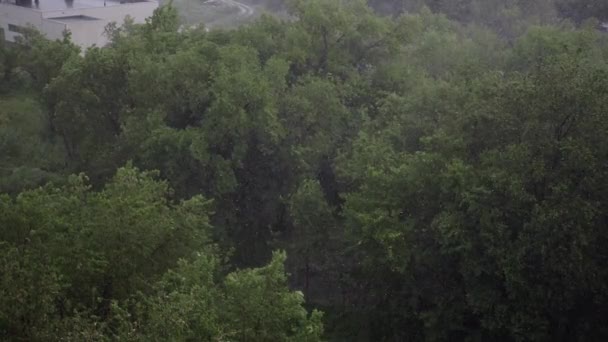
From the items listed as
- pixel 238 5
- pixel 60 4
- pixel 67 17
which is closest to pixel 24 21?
pixel 67 17

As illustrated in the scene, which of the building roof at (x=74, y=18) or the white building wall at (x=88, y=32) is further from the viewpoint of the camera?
the building roof at (x=74, y=18)

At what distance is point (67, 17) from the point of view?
4397cm

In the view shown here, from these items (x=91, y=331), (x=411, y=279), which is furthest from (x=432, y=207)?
(x=91, y=331)

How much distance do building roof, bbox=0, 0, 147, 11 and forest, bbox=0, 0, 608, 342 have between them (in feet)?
49.3

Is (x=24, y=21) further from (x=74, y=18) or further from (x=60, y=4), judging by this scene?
(x=60, y=4)

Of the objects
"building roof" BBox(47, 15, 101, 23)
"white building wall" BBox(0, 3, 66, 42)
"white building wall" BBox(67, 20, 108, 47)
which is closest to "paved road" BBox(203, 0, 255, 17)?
"building roof" BBox(47, 15, 101, 23)

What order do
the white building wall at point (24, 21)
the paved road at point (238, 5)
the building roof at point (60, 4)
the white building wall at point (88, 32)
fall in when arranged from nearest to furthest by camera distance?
the white building wall at point (88, 32), the white building wall at point (24, 21), the building roof at point (60, 4), the paved road at point (238, 5)

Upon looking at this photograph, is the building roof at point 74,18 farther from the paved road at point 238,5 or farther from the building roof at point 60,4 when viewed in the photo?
the paved road at point 238,5

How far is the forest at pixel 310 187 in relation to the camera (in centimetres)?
1388

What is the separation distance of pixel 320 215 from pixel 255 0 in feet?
151

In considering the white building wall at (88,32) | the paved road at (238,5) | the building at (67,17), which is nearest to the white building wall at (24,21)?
the building at (67,17)

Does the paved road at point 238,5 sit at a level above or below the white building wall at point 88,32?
below

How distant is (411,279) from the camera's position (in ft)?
64.5

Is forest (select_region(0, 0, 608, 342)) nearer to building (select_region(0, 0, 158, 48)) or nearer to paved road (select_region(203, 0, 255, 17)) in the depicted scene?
building (select_region(0, 0, 158, 48))
